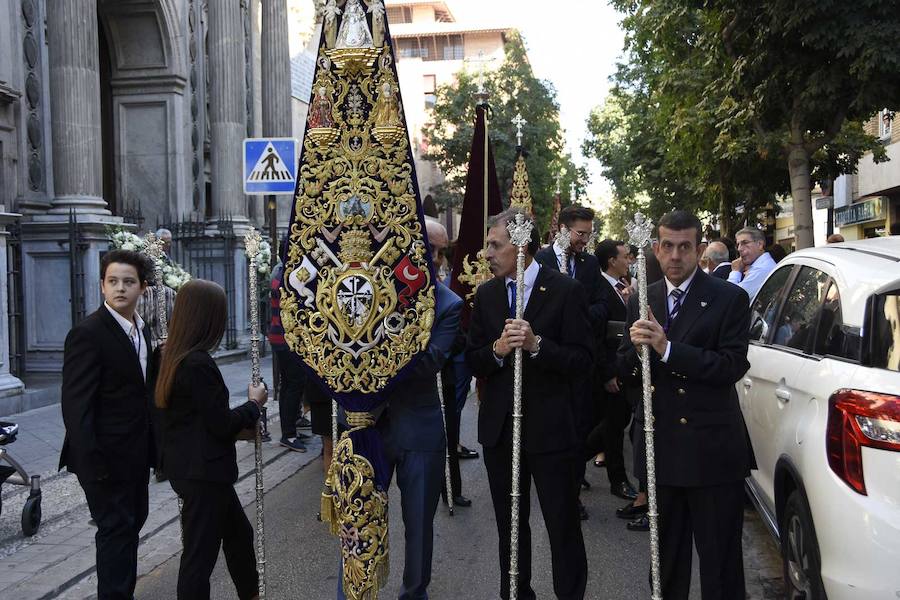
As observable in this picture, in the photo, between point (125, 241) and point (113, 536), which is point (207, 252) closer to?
point (125, 241)

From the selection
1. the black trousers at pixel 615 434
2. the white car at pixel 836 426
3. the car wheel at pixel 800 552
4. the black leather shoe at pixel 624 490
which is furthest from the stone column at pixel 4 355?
the car wheel at pixel 800 552

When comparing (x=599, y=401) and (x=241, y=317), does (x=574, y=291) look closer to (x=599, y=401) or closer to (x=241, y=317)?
(x=599, y=401)

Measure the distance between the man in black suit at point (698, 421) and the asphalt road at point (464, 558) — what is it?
47.6 inches

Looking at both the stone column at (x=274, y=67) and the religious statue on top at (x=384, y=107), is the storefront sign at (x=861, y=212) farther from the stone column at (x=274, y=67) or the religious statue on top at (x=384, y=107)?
the religious statue on top at (x=384, y=107)

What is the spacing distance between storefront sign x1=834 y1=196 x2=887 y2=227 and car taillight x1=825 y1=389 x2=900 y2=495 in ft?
94.5

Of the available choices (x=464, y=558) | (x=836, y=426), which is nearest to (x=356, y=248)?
(x=836, y=426)

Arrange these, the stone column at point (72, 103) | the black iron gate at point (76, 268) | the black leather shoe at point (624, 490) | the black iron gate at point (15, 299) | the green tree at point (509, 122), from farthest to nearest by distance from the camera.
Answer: the green tree at point (509, 122), the stone column at point (72, 103), the black iron gate at point (76, 268), the black iron gate at point (15, 299), the black leather shoe at point (624, 490)

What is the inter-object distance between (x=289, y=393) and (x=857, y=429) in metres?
6.34

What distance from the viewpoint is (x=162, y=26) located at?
18.2 m

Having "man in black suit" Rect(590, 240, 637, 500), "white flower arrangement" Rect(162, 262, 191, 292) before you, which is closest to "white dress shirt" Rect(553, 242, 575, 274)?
"man in black suit" Rect(590, 240, 637, 500)

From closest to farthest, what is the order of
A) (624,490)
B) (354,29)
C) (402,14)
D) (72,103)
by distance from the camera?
(354,29), (624,490), (72,103), (402,14)

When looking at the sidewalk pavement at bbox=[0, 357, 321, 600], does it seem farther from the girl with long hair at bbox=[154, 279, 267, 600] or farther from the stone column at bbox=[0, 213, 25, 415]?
the girl with long hair at bbox=[154, 279, 267, 600]

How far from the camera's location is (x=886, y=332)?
393cm

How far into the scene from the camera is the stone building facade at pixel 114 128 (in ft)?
42.2
